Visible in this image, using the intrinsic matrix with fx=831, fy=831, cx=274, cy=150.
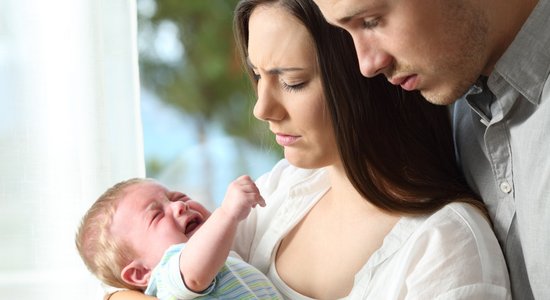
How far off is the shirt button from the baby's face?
0.74 metres

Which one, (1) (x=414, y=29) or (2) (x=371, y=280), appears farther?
(2) (x=371, y=280)

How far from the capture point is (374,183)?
1.92 metres

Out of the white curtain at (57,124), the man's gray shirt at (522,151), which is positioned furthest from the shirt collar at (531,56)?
the white curtain at (57,124)

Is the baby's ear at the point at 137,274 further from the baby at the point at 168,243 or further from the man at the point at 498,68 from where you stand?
the man at the point at 498,68

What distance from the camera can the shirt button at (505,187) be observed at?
1761mm

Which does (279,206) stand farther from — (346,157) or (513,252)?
(513,252)

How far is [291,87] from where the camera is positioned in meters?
1.87

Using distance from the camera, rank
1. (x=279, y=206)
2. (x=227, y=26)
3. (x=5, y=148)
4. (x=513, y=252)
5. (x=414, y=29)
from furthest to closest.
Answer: (x=227, y=26)
(x=5, y=148)
(x=279, y=206)
(x=513, y=252)
(x=414, y=29)

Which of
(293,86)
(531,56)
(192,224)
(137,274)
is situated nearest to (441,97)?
(531,56)

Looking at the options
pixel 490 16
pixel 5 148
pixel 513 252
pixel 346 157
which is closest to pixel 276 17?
pixel 346 157

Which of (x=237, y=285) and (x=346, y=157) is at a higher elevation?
(x=346, y=157)

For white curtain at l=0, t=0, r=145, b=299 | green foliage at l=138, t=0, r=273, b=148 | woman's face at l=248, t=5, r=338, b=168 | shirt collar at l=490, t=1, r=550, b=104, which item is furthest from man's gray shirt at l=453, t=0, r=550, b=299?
green foliage at l=138, t=0, r=273, b=148

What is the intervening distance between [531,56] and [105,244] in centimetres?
108

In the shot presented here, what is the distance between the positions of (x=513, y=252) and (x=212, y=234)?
2.11 ft
